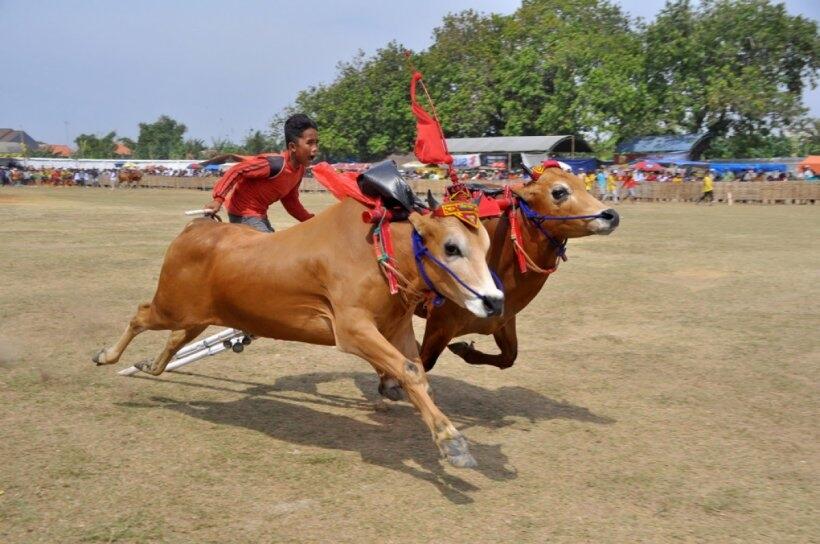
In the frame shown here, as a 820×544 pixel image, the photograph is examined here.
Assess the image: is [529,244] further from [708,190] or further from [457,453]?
[708,190]

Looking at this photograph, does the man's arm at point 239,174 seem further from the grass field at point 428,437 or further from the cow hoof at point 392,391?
the cow hoof at point 392,391

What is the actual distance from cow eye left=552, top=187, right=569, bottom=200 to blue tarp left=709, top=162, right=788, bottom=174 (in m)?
56.0

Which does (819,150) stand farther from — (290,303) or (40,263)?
(290,303)

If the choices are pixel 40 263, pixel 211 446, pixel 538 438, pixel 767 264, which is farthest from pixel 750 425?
pixel 40 263

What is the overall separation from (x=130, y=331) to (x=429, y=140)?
370 centimetres

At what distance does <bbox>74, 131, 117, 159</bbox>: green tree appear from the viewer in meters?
143

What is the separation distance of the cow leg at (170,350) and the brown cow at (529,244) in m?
2.41

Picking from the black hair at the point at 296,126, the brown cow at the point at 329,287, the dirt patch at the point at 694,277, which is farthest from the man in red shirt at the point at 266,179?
the dirt patch at the point at 694,277

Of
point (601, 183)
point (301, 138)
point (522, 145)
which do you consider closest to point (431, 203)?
point (301, 138)

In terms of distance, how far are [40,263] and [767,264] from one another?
1609cm

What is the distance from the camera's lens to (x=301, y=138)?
775 cm

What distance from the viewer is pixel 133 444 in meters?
6.58

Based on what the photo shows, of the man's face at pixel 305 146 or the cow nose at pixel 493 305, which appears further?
the man's face at pixel 305 146

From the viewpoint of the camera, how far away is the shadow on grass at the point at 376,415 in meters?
6.42
